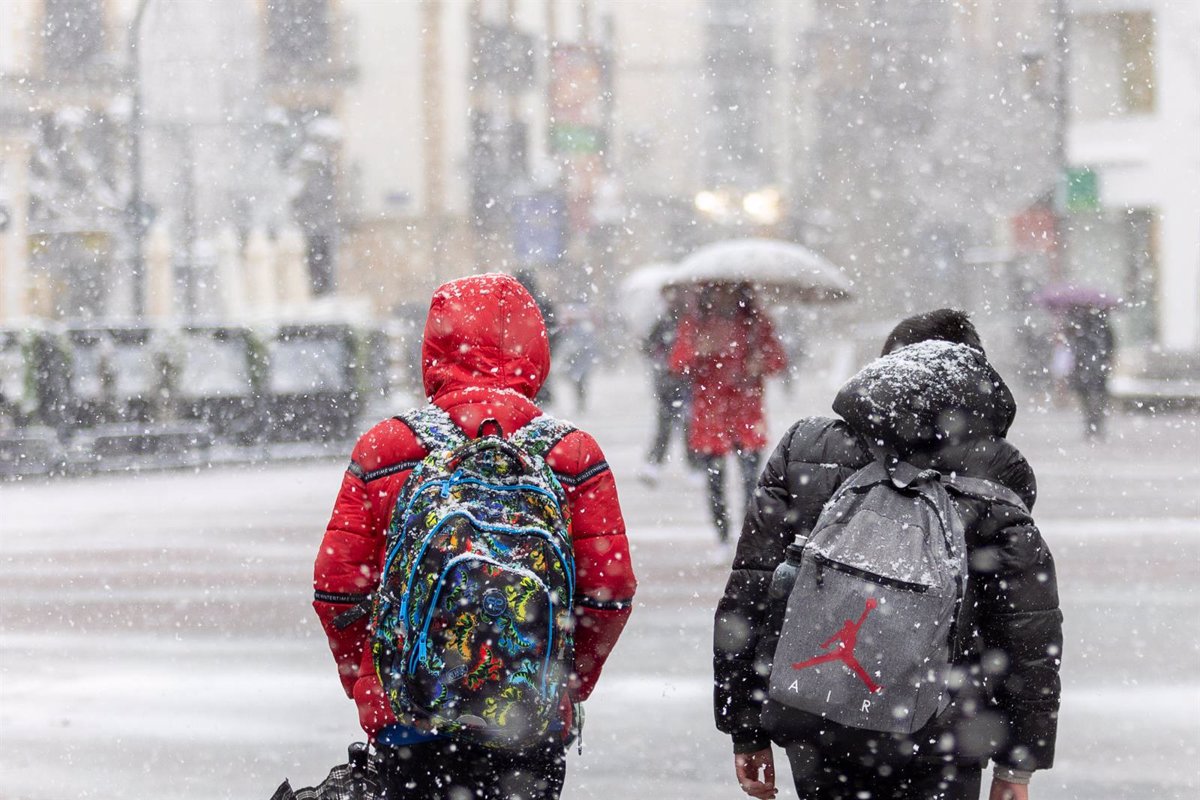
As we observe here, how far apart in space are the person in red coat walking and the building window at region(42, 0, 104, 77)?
3186cm

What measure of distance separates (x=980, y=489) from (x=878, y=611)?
0.98ft

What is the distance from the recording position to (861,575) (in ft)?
8.80

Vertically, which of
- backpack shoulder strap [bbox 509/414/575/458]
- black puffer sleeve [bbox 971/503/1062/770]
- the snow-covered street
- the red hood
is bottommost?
the snow-covered street

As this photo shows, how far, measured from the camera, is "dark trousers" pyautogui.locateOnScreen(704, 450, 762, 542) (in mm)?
8805

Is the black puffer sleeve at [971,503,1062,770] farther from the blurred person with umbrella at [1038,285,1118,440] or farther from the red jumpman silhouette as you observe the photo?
the blurred person with umbrella at [1038,285,1118,440]

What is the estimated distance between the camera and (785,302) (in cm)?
1116

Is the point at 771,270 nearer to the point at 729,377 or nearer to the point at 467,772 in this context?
the point at 729,377

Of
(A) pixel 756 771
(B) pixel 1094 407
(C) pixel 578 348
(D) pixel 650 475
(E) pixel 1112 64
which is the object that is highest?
(E) pixel 1112 64

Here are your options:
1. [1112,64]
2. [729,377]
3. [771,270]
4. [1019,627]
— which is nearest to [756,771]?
[1019,627]

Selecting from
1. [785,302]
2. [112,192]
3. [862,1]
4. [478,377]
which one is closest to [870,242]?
[862,1]

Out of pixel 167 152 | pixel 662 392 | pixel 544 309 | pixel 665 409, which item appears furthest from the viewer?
pixel 167 152

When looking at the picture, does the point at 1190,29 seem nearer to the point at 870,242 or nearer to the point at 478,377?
the point at 870,242

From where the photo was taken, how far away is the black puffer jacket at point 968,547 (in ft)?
9.16

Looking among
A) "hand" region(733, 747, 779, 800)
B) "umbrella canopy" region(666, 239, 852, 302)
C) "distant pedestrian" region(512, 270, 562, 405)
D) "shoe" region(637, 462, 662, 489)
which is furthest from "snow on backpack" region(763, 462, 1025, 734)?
"distant pedestrian" region(512, 270, 562, 405)
